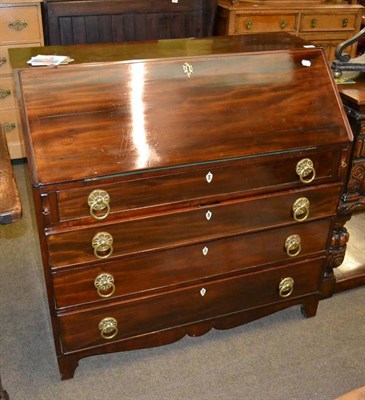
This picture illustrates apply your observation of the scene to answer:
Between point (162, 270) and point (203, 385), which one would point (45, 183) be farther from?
point (203, 385)

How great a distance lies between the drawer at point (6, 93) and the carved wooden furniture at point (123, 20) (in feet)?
1.08

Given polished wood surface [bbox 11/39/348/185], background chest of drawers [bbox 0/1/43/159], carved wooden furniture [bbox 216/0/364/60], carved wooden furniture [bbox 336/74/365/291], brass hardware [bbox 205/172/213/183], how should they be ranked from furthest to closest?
carved wooden furniture [bbox 216/0/364/60] < background chest of drawers [bbox 0/1/43/159] < carved wooden furniture [bbox 336/74/365/291] < brass hardware [bbox 205/172/213/183] < polished wood surface [bbox 11/39/348/185]

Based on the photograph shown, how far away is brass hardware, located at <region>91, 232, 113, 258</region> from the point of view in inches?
58.3

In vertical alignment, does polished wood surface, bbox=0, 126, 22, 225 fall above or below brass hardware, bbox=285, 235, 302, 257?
above

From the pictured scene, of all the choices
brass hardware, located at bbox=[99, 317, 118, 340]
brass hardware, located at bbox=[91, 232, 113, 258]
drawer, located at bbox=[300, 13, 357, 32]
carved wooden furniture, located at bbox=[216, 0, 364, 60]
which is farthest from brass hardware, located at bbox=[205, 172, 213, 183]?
drawer, located at bbox=[300, 13, 357, 32]

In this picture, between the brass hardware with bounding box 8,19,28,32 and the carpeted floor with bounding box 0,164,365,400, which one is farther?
the brass hardware with bounding box 8,19,28,32

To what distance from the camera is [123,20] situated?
2973mm

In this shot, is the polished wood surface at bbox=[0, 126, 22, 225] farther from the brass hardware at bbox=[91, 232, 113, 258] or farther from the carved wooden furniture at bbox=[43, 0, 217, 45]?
the carved wooden furniture at bbox=[43, 0, 217, 45]

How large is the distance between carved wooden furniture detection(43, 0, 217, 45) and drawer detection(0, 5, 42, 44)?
0.08 meters

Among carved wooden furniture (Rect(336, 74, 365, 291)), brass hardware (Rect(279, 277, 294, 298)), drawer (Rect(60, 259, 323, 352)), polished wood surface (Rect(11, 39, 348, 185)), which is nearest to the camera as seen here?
polished wood surface (Rect(11, 39, 348, 185))

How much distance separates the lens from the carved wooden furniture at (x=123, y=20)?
2.83 m

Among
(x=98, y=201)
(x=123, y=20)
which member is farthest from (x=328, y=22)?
(x=98, y=201)

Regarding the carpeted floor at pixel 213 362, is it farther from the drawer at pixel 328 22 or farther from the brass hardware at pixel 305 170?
the drawer at pixel 328 22

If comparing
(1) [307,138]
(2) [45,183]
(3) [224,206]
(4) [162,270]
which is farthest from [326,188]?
(2) [45,183]
